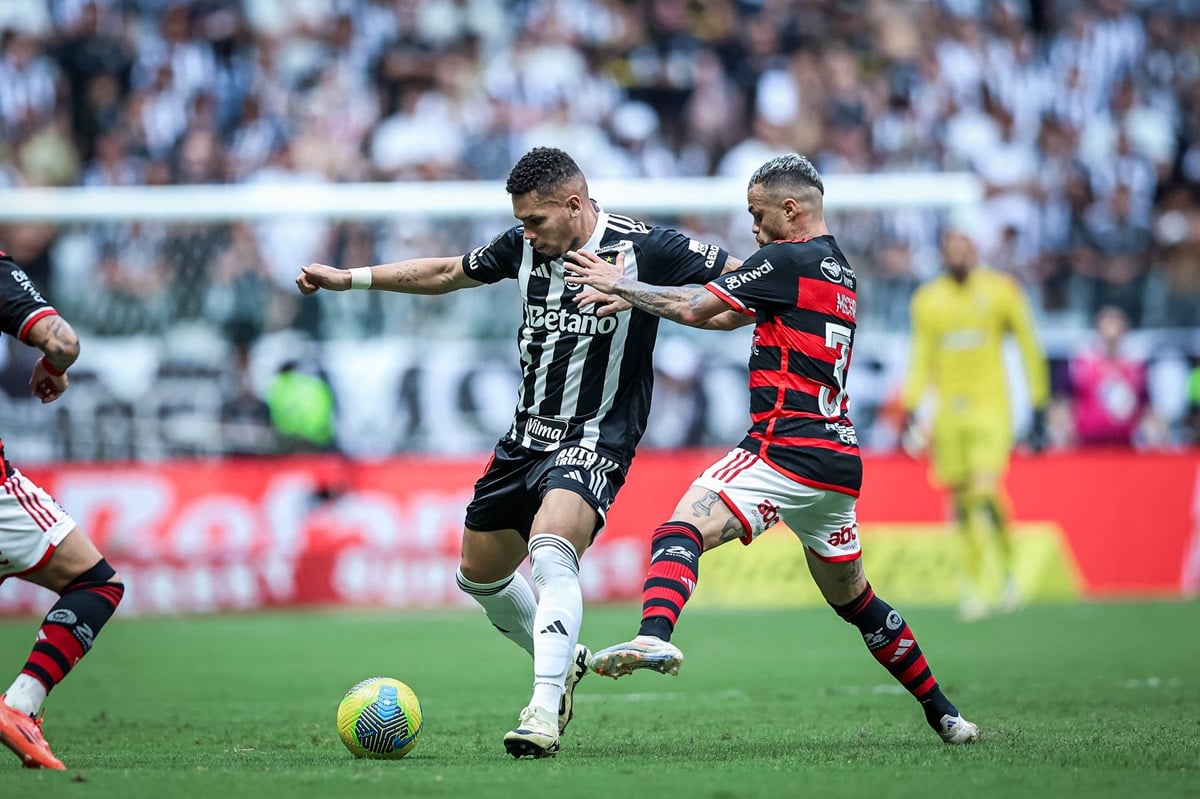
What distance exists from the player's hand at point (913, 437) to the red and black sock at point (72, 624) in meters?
9.07

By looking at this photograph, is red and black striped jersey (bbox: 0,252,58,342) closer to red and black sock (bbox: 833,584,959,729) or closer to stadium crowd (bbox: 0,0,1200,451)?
red and black sock (bbox: 833,584,959,729)

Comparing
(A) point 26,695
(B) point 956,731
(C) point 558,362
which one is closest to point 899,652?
(B) point 956,731

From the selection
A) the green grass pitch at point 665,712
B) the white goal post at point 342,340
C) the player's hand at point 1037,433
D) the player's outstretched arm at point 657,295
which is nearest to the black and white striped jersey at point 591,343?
the player's outstretched arm at point 657,295

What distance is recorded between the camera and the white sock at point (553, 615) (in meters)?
6.45

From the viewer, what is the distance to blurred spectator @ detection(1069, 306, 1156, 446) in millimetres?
17188

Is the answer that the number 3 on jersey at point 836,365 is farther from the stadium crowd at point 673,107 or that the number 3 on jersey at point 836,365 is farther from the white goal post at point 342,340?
the stadium crowd at point 673,107

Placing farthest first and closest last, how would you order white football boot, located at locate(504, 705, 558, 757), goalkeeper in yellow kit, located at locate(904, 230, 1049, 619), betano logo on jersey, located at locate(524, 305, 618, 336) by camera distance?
goalkeeper in yellow kit, located at locate(904, 230, 1049, 619), betano logo on jersey, located at locate(524, 305, 618, 336), white football boot, located at locate(504, 705, 558, 757)

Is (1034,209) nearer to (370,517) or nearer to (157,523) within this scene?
(370,517)

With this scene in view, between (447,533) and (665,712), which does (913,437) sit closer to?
(447,533)

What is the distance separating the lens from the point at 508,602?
7.71m

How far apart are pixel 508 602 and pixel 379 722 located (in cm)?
131

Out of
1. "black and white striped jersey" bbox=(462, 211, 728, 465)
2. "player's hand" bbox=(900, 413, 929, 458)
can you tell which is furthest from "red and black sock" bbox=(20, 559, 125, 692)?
"player's hand" bbox=(900, 413, 929, 458)

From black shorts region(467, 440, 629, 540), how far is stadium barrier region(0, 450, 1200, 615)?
8.37 m

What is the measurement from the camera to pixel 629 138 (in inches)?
801
